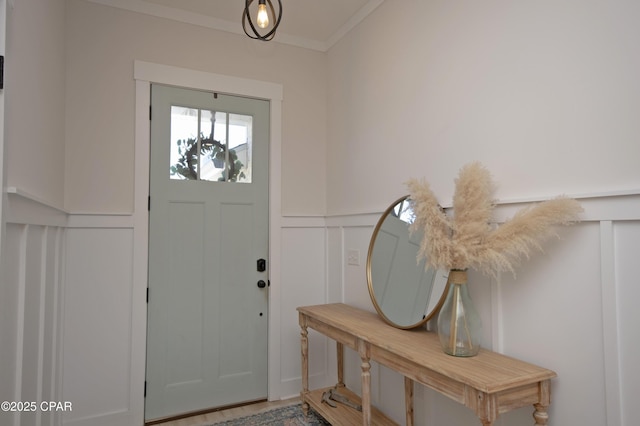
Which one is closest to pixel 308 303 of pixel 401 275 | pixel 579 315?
pixel 401 275

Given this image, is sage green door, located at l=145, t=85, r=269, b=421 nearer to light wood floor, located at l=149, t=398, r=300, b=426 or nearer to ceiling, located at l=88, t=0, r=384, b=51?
light wood floor, located at l=149, t=398, r=300, b=426

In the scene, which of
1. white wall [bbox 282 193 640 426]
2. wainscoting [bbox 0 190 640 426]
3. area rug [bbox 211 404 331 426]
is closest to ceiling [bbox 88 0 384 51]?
wainscoting [bbox 0 190 640 426]

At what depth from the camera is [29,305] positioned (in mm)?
1439

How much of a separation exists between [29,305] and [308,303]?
191cm

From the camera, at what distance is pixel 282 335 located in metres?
2.90

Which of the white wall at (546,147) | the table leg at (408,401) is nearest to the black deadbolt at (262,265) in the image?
the white wall at (546,147)

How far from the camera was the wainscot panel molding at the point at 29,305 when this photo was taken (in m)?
1.18

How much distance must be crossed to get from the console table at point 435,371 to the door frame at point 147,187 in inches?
25.3

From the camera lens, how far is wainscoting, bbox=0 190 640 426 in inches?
47.9

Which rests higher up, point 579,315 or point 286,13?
point 286,13

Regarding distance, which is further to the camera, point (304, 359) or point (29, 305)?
point (304, 359)

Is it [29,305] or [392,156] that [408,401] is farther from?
[29,305]

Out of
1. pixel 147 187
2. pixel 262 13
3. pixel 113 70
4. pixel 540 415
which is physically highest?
pixel 113 70

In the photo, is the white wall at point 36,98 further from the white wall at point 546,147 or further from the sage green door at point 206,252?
the white wall at point 546,147
